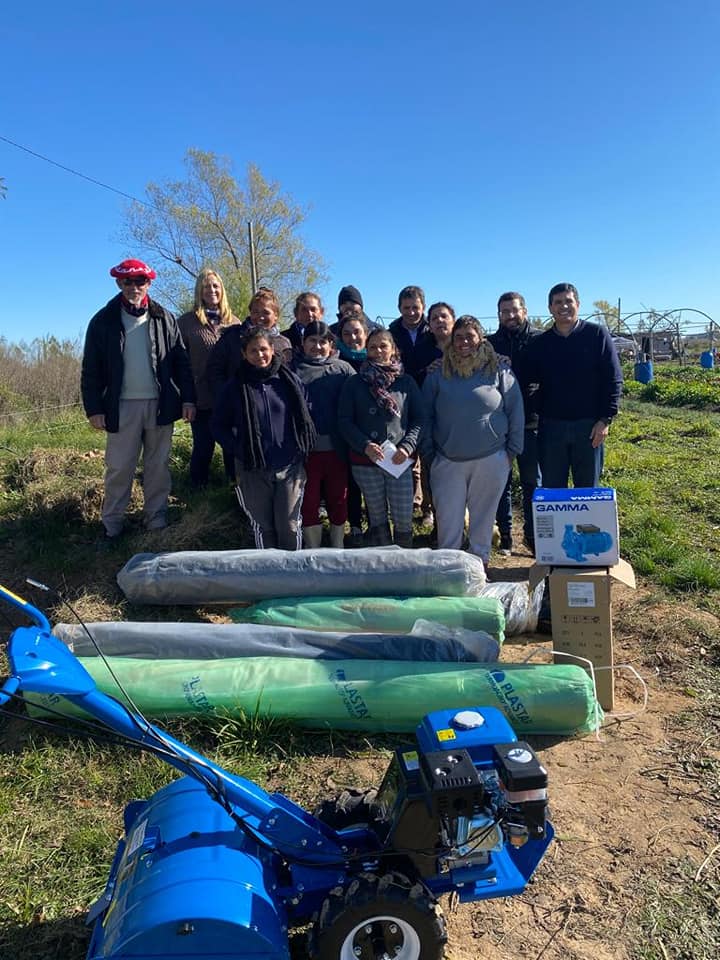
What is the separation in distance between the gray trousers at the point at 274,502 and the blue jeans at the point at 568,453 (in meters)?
2.01

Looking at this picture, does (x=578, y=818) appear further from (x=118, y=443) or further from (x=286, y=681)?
(x=118, y=443)

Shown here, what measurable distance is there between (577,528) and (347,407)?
203 centimetres

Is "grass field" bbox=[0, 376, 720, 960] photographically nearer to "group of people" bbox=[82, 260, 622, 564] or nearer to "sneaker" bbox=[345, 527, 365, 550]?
"group of people" bbox=[82, 260, 622, 564]

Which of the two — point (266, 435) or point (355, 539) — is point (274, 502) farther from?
point (355, 539)

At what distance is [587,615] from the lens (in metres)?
3.93

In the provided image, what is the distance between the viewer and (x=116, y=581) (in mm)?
5254

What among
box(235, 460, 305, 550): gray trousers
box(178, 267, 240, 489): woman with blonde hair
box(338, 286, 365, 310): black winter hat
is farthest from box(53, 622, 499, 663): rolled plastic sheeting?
box(338, 286, 365, 310): black winter hat

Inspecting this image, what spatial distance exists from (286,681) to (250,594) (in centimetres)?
120

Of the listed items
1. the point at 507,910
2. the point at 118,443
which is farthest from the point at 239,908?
the point at 118,443

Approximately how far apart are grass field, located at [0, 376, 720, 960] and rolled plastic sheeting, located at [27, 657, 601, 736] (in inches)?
4.4

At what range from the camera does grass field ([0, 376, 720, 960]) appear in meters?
2.47

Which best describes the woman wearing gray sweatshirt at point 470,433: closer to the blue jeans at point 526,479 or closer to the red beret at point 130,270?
the blue jeans at point 526,479

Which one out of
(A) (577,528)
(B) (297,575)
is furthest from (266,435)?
(A) (577,528)

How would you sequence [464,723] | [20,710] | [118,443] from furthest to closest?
[118,443] → [20,710] → [464,723]
